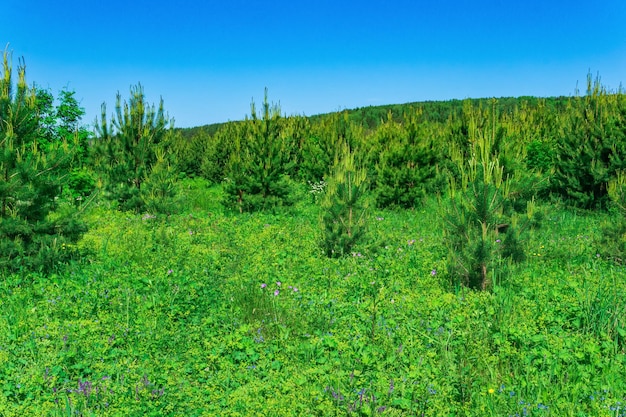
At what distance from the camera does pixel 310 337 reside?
5.48 metres

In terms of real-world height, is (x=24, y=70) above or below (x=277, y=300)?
above

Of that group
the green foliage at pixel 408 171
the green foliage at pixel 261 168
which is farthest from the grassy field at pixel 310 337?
the green foliage at pixel 408 171

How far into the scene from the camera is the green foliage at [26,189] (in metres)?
7.55

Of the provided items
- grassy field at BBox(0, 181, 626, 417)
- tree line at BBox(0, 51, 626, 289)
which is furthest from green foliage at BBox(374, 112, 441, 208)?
grassy field at BBox(0, 181, 626, 417)

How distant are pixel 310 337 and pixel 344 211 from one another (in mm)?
4198

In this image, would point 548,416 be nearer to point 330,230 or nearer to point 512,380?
point 512,380

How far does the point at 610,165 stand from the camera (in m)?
13.9

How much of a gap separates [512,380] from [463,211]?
2951 millimetres

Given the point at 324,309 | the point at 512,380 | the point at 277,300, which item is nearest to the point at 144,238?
the point at 277,300

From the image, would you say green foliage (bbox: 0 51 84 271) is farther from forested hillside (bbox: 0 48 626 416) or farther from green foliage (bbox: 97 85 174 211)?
green foliage (bbox: 97 85 174 211)

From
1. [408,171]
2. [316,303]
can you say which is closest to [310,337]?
[316,303]

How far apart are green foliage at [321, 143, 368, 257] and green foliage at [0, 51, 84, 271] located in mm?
4722

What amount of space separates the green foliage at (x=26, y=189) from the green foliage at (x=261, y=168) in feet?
23.6

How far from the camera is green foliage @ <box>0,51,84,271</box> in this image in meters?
7.55
